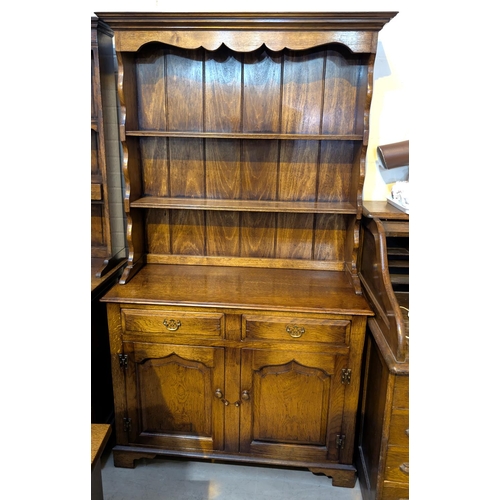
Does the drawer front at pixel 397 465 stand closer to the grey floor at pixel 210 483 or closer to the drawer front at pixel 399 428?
the drawer front at pixel 399 428

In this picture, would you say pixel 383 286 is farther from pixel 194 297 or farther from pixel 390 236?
pixel 194 297

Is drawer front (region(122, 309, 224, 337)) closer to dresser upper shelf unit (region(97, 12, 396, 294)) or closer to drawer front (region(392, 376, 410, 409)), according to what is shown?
dresser upper shelf unit (region(97, 12, 396, 294))

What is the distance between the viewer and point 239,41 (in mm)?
1708

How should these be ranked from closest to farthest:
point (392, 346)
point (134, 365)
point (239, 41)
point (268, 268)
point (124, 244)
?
point (392, 346), point (239, 41), point (134, 365), point (268, 268), point (124, 244)

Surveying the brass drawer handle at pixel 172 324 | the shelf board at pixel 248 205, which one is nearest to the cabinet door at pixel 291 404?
the brass drawer handle at pixel 172 324

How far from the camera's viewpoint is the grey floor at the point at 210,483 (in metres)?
1.88

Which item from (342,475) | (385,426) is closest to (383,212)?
(385,426)

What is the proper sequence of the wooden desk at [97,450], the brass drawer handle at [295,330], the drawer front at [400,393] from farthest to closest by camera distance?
the brass drawer handle at [295,330] → the drawer front at [400,393] → the wooden desk at [97,450]

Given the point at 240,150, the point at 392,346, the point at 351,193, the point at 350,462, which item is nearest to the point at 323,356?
the point at 392,346

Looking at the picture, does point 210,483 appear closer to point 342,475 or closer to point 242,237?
point 342,475

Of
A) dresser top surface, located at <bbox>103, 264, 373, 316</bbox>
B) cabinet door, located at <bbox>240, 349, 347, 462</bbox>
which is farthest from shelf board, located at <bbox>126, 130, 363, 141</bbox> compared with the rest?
cabinet door, located at <bbox>240, 349, 347, 462</bbox>

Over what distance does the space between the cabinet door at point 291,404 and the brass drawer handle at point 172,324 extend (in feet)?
0.99
